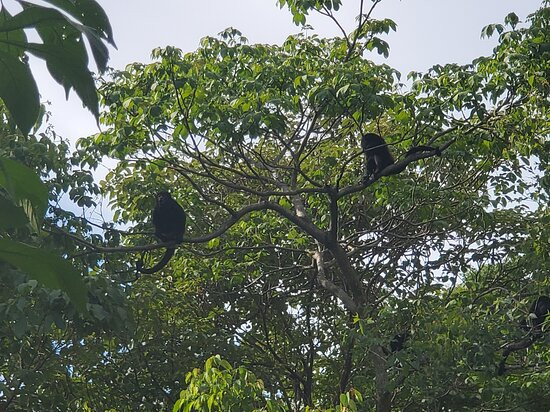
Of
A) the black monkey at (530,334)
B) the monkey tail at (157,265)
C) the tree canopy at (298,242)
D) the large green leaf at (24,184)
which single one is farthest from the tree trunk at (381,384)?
the large green leaf at (24,184)

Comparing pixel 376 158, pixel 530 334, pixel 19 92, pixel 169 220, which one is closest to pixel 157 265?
pixel 169 220

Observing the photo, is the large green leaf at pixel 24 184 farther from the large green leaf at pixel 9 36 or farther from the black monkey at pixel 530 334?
A: the black monkey at pixel 530 334

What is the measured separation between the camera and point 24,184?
63cm

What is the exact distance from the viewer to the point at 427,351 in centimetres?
657

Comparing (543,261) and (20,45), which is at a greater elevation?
(543,261)

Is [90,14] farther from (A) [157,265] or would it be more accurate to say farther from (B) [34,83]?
(A) [157,265]

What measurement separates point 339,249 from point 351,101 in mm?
1800

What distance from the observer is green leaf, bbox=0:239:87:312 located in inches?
23.2

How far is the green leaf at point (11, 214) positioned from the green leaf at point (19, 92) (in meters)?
0.06

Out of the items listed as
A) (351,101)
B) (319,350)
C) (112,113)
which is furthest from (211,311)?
(351,101)

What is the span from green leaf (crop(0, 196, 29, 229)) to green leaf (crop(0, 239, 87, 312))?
0.12 feet

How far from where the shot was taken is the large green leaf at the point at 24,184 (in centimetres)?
61

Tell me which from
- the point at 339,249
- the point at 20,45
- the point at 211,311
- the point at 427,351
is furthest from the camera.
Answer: the point at 211,311

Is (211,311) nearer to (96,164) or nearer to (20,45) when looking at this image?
(96,164)
